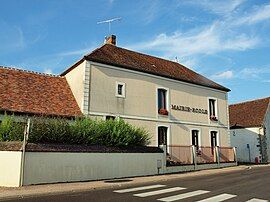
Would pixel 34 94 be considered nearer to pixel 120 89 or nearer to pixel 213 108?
pixel 120 89

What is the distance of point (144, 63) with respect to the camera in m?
22.8

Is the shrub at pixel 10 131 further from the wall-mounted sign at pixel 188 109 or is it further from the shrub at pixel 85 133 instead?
the wall-mounted sign at pixel 188 109

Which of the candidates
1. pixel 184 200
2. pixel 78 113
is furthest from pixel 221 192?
pixel 78 113

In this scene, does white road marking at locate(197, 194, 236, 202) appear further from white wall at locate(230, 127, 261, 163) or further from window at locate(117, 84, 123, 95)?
white wall at locate(230, 127, 261, 163)

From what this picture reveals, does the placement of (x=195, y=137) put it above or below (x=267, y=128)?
below

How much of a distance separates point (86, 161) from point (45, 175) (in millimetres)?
1971

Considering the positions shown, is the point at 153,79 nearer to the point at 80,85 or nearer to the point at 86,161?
the point at 80,85

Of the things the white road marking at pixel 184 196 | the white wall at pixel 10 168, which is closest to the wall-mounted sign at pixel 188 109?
the white road marking at pixel 184 196

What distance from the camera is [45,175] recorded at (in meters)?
11.9

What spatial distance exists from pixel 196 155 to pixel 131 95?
5.94 m

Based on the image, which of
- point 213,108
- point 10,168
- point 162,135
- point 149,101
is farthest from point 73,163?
point 213,108

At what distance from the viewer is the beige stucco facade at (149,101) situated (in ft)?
60.5

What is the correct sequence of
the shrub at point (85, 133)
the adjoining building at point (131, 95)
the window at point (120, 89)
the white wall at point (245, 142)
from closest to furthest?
the shrub at point (85, 133) → the adjoining building at point (131, 95) → the window at point (120, 89) → the white wall at point (245, 142)

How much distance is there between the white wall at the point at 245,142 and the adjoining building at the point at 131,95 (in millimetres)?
6648
